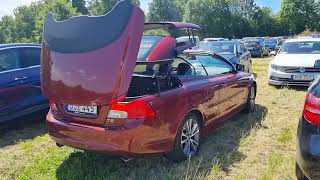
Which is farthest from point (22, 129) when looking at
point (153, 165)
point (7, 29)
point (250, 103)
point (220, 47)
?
point (7, 29)

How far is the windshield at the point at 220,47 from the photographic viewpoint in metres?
12.2

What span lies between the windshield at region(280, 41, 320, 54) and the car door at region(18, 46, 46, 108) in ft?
24.7

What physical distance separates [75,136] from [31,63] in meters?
3.14

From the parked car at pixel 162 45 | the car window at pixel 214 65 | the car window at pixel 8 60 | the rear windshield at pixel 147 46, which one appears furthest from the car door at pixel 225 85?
the car window at pixel 8 60

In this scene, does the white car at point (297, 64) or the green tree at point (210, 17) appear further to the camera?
the green tree at point (210, 17)

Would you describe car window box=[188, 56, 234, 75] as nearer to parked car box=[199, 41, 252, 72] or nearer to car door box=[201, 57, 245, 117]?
car door box=[201, 57, 245, 117]

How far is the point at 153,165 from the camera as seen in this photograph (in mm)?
4902

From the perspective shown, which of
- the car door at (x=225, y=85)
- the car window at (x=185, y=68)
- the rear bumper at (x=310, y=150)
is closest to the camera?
the rear bumper at (x=310, y=150)

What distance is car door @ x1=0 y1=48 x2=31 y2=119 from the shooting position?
20.8ft

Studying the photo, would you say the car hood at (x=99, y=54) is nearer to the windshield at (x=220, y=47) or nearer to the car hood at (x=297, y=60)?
the car hood at (x=297, y=60)

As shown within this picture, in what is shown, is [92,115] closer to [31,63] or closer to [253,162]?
[253,162]

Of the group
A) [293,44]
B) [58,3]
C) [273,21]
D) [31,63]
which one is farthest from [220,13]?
[31,63]

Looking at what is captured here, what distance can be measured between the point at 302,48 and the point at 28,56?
8002 millimetres

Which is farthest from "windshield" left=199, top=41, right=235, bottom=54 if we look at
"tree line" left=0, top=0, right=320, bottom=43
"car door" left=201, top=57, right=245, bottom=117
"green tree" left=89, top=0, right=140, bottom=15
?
"green tree" left=89, top=0, right=140, bottom=15
